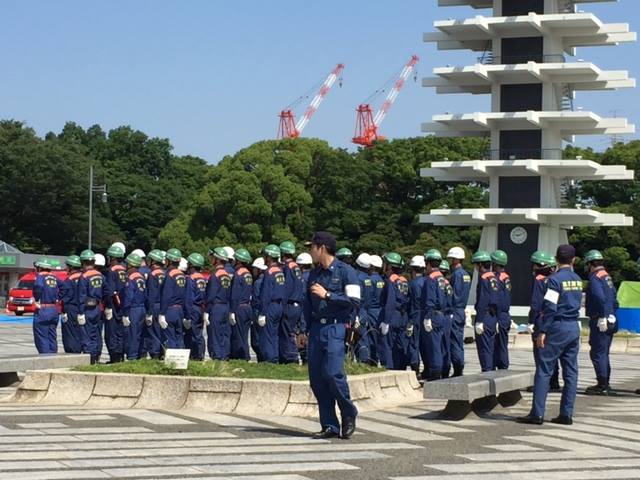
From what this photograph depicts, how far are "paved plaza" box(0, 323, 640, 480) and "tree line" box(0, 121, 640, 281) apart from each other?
180 ft

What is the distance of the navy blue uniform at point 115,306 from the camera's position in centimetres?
2034

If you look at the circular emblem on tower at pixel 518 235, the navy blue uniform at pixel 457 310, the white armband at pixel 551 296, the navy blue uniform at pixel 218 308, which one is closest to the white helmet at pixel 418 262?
the navy blue uniform at pixel 457 310

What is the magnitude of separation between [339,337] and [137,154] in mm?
85013

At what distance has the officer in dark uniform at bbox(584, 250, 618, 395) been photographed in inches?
687

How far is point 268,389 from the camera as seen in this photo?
13781mm

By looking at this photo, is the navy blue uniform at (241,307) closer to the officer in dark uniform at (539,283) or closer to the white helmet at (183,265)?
the white helmet at (183,265)

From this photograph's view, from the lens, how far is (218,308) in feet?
66.6

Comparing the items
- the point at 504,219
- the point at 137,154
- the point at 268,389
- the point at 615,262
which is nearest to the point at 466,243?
the point at 615,262

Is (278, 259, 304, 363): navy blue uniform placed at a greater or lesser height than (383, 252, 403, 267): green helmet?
lesser

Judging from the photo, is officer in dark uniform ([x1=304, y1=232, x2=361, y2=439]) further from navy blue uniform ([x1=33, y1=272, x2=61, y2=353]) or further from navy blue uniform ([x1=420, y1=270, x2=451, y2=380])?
navy blue uniform ([x1=33, y1=272, x2=61, y2=353])

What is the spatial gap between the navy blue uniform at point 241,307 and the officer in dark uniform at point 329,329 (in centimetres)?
862

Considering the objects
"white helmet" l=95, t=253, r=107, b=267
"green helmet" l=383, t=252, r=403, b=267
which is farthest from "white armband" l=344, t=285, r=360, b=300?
"white helmet" l=95, t=253, r=107, b=267

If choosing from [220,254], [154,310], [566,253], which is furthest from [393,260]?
[566,253]

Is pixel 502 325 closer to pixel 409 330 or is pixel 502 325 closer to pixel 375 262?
pixel 409 330
